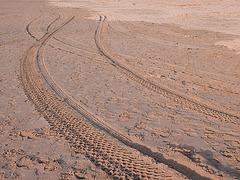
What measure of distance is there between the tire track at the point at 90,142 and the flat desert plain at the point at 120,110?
1cm

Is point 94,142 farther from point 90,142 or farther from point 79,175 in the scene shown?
point 79,175

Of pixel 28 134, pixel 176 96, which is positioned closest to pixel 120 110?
pixel 176 96

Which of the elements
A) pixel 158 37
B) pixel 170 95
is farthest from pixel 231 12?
pixel 170 95

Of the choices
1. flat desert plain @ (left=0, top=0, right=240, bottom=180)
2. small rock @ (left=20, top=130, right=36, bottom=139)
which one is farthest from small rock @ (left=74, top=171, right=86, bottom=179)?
small rock @ (left=20, top=130, right=36, bottom=139)

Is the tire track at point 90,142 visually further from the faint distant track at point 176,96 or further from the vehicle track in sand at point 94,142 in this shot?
the faint distant track at point 176,96

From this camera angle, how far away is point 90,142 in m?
3.34

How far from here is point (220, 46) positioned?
8.50m

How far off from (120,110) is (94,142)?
1.18 meters

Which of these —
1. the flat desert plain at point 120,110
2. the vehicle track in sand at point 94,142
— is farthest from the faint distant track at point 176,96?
the vehicle track in sand at point 94,142

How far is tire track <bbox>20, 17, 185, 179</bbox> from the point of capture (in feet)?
9.15

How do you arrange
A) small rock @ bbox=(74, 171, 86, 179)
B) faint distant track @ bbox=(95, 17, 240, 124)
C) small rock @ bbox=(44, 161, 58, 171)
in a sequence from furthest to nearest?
faint distant track @ bbox=(95, 17, 240, 124)
small rock @ bbox=(44, 161, 58, 171)
small rock @ bbox=(74, 171, 86, 179)

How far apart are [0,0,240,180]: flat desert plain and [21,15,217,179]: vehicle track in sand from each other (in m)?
0.02

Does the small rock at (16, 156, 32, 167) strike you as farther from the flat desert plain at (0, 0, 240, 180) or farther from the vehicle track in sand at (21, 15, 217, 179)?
the vehicle track in sand at (21, 15, 217, 179)

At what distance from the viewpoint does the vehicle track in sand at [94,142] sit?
2.79m
